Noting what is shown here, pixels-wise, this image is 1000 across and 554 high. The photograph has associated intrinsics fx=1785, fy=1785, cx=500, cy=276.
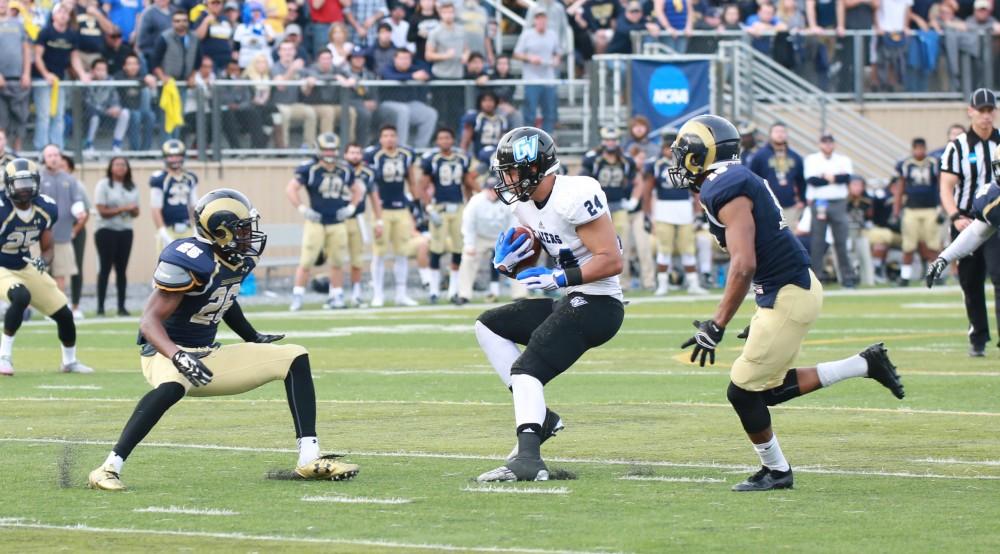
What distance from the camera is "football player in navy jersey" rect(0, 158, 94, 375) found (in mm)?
12625

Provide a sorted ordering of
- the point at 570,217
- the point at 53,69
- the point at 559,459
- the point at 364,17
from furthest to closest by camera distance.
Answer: the point at 364,17
the point at 53,69
the point at 559,459
the point at 570,217

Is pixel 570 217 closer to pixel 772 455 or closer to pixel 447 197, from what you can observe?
pixel 772 455

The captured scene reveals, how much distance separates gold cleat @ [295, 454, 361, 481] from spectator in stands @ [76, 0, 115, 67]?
14555 mm

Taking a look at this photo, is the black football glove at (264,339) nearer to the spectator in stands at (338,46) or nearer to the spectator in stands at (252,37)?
the spectator in stands at (338,46)

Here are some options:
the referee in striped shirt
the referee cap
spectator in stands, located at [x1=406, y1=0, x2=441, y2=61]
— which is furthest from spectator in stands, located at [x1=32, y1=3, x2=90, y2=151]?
the referee cap

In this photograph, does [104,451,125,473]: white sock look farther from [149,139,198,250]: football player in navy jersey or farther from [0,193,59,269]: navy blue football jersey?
[149,139,198,250]: football player in navy jersey

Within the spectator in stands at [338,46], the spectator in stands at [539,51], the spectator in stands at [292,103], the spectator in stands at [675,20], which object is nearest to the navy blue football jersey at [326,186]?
the spectator in stands at [292,103]

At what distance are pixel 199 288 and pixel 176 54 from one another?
47.8ft

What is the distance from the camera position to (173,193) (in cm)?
1883

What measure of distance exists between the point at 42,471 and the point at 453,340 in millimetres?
7647

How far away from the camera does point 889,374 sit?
7422mm

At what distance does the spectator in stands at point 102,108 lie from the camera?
21.1 m

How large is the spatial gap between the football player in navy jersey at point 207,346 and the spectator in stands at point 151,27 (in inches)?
561

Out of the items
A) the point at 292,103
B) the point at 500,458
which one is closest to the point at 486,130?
the point at 292,103
